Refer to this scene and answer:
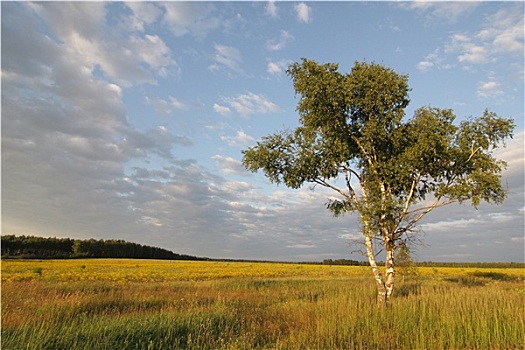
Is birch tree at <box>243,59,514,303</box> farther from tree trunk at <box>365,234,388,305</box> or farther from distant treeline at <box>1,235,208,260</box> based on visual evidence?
distant treeline at <box>1,235,208,260</box>

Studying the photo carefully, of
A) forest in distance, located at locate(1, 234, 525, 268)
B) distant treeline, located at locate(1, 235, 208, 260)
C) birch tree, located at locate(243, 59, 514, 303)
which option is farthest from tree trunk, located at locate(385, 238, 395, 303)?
distant treeline, located at locate(1, 235, 208, 260)

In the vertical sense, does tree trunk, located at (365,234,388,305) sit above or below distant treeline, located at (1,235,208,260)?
above

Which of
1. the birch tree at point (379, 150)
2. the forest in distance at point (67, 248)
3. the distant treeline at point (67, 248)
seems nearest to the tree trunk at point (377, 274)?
the birch tree at point (379, 150)

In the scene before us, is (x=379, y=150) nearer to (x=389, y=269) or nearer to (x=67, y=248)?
(x=389, y=269)

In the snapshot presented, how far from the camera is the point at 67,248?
96.9m

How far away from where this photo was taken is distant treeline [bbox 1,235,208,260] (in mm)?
85125

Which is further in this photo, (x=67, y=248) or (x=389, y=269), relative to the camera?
(x=67, y=248)

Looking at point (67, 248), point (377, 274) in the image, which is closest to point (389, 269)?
point (377, 274)

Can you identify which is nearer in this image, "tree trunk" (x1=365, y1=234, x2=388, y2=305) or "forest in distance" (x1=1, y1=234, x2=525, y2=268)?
"tree trunk" (x1=365, y1=234, x2=388, y2=305)

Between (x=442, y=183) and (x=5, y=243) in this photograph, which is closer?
(x=442, y=183)

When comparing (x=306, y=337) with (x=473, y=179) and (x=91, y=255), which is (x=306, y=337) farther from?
(x=91, y=255)

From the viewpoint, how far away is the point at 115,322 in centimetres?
998

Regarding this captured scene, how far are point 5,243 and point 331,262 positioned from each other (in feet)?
333

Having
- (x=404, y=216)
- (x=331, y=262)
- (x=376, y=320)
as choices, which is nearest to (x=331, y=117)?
(x=404, y=216)
